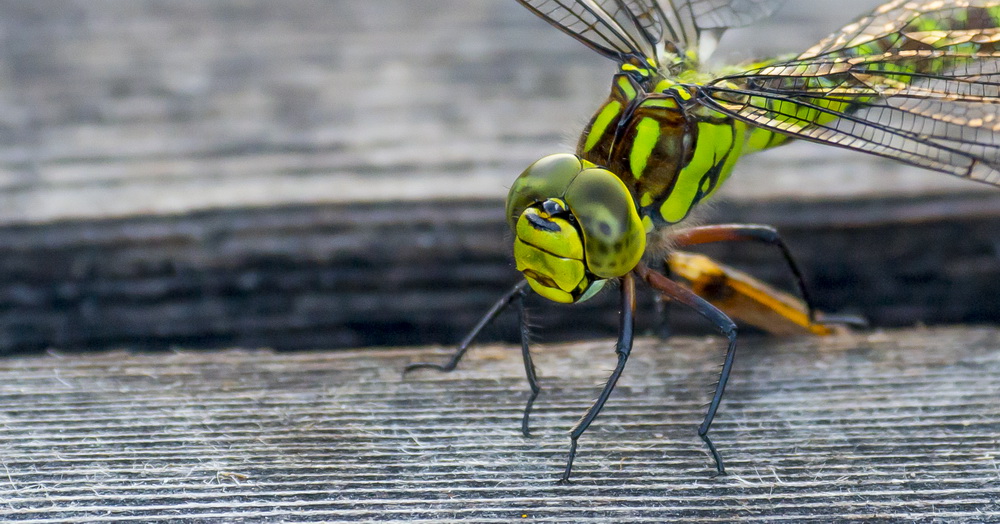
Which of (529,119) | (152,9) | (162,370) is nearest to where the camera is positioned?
(162,370)

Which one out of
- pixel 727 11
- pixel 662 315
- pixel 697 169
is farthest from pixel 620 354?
pixel 727 11

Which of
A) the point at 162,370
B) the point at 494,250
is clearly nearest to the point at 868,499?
the point at 494,250

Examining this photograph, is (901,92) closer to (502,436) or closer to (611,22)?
(611,22)

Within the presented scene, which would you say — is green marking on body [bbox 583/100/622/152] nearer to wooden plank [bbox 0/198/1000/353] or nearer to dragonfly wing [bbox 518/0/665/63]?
dragonfly wing [bbox 518/0/665/63]

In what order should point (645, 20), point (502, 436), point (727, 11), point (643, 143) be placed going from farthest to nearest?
1. point (727, 11)
2. point (645, 20)
3. point (643, 143)
4. point (502, 436)

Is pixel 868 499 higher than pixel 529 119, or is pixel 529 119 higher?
pixel 529 119

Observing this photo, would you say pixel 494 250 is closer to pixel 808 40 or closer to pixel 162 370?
pixel 162 370

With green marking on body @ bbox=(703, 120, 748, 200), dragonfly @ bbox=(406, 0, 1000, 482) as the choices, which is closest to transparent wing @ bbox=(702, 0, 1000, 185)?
dragonfly @ bbox=(406, 0, 1000, 482)

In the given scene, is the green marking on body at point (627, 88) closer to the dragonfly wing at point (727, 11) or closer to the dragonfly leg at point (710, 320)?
the dragonfly leg at point (710, 320)
